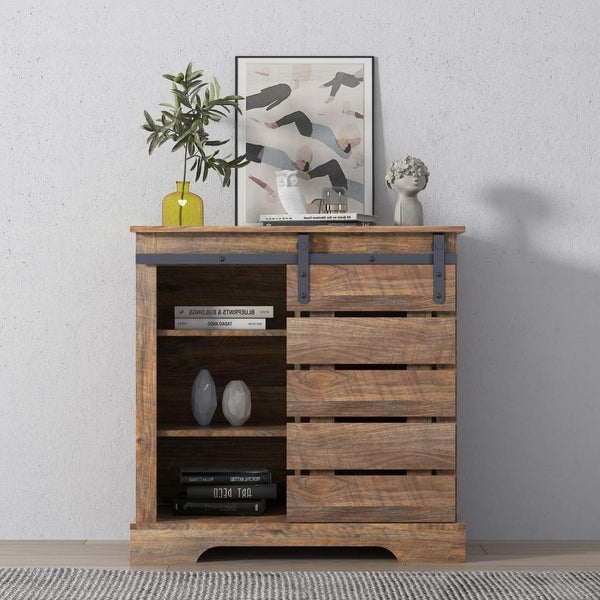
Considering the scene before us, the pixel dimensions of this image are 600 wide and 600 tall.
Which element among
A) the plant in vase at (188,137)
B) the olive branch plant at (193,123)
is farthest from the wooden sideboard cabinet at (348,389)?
the olive branch plant at (193,123)

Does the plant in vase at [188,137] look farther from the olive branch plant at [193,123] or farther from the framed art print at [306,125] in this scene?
the framed art print at [306,125]

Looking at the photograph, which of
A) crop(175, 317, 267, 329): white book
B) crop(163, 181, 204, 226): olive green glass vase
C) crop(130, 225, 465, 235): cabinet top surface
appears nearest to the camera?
crop(130, 225, 465, 235): cabinet top surface

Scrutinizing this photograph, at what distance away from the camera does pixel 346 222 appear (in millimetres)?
2863

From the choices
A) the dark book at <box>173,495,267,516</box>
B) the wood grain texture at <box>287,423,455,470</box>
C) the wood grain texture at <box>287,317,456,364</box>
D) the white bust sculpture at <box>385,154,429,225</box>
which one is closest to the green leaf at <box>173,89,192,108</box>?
the white bust sculpture at <box>385,154,429,225</box>

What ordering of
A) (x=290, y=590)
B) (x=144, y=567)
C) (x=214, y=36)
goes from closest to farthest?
(x=290, y=590) < (x=144, y=567) < (x=214, y=36)

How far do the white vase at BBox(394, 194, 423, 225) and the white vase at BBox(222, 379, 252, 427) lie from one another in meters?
0.75

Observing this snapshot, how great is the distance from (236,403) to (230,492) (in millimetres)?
286

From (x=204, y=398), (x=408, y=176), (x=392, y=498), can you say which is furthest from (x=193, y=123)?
(x=392, y=498)

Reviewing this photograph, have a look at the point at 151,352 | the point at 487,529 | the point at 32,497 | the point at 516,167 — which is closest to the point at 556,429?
the point at 487,529

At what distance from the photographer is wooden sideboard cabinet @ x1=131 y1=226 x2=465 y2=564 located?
279cm

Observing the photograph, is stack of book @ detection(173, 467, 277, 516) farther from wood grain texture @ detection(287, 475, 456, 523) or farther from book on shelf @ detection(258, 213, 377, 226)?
book on shelf @ detection(258, 213, 377, 226)

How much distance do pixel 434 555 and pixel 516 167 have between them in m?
1.36

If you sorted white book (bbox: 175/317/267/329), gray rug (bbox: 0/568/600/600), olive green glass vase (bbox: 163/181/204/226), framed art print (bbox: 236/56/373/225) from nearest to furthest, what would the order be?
gray rug (bbox: 0/568/600/600)
white book (bbox: 175/317/267/329)
olive green glass vase (bbox: 163/181/204/226)
framed art print (bbox: 236/56/373/225)

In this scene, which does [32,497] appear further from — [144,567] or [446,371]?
[446,371]
